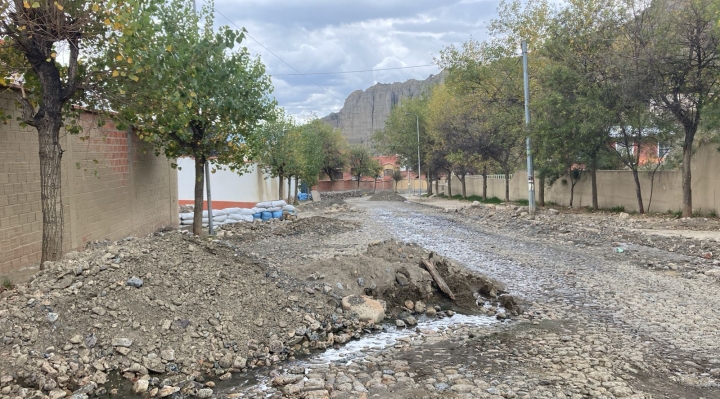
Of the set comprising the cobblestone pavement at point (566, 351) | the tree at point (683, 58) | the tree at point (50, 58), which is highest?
the tree at point (683, 58)

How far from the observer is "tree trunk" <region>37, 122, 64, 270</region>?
6.91 meters

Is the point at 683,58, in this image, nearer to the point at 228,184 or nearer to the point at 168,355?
the point at 168,355

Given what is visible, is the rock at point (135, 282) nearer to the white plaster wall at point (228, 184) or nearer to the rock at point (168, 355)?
the rock at point (168, 355)

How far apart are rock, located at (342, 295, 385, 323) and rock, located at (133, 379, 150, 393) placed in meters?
3.01

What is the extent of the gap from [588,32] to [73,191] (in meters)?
19.6

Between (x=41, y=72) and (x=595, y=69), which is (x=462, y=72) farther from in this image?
(x=41, y=72)

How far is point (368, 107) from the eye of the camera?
171 m

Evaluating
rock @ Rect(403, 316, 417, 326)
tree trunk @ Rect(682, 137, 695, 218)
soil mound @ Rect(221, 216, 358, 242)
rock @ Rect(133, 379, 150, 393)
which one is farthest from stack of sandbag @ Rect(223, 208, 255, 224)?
tree trunk @ Rect(682, 137, 695, 218)

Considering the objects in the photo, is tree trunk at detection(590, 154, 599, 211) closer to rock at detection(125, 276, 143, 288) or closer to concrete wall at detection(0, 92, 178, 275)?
concrete wall at detection(0, 92, 178, 275)

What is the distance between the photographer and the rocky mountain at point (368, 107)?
546 ft

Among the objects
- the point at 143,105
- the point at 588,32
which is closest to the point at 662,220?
the point at 588,32

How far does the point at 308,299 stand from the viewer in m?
7.29

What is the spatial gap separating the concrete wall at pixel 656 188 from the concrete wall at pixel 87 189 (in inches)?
747

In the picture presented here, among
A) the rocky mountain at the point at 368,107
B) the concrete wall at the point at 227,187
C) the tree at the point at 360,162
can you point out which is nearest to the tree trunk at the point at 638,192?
the concrete wall at the point at 227,187
